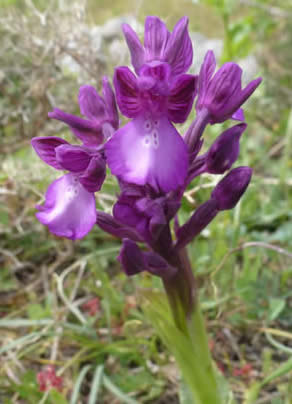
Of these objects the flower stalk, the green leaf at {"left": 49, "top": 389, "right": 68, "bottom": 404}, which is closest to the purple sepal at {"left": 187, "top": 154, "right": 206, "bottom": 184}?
the flower stalk

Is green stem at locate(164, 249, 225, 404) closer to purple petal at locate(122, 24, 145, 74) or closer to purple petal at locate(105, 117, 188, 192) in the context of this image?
purple petal at locate(105, 117, 188, 192)

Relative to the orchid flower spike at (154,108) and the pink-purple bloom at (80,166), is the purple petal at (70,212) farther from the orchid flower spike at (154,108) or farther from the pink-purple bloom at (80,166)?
the orchid flower spike at (154,108)

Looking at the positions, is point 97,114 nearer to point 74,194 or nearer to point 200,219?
point 74,194

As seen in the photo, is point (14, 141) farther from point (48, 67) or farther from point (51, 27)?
point (51, 27)

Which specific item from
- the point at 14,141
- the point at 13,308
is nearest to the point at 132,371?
the point at 13,308

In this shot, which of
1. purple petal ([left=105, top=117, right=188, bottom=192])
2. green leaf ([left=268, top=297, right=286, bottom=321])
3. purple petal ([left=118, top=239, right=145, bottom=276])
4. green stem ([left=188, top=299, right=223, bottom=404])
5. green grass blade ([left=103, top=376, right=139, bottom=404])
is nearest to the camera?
purple petal ([left=105, top=117, right=188, bottom=192])

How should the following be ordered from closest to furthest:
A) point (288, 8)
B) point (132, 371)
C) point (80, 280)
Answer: point (132, 371) < point (80, 280) < point (288, 8)

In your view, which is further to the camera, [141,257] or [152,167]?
[141,257]
